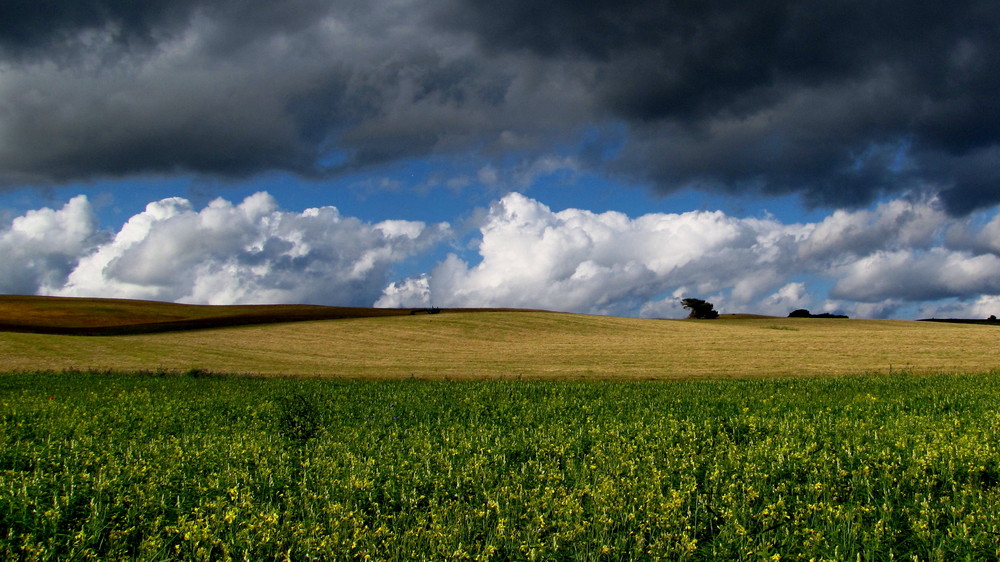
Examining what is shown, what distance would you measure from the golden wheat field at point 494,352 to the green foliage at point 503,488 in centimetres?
2155

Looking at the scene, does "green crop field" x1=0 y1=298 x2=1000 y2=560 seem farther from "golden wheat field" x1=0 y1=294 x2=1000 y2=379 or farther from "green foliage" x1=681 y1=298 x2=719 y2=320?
"green foliage" x1=681 y1=298 x2=719 y2=320

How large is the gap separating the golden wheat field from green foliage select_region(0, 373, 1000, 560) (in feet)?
70.7

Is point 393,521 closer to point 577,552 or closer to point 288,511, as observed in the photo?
point 288,511

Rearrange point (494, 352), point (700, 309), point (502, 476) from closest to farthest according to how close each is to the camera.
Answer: point (502, 476), point (494, 352), point (700, 309)

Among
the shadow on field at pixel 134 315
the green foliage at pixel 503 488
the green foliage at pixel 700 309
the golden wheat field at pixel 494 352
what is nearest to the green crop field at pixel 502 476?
the green foliage at pixel 503 488

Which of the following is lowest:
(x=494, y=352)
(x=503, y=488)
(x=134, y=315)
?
(x=494, y=352)

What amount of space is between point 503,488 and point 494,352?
41729mm

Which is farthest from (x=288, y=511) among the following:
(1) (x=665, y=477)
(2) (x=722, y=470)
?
(2) (x=722, y=470)

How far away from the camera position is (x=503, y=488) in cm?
650

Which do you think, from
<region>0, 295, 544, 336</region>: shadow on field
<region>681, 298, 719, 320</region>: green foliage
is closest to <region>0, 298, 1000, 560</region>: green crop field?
<region>0, 295, 544, 336</region>: shadow on field

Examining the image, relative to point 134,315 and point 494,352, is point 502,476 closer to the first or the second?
point 494,352

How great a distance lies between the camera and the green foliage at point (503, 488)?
17.3 feet

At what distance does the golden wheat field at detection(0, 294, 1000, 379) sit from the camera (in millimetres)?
35250

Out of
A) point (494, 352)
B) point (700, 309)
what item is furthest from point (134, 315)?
point (700, 309)
